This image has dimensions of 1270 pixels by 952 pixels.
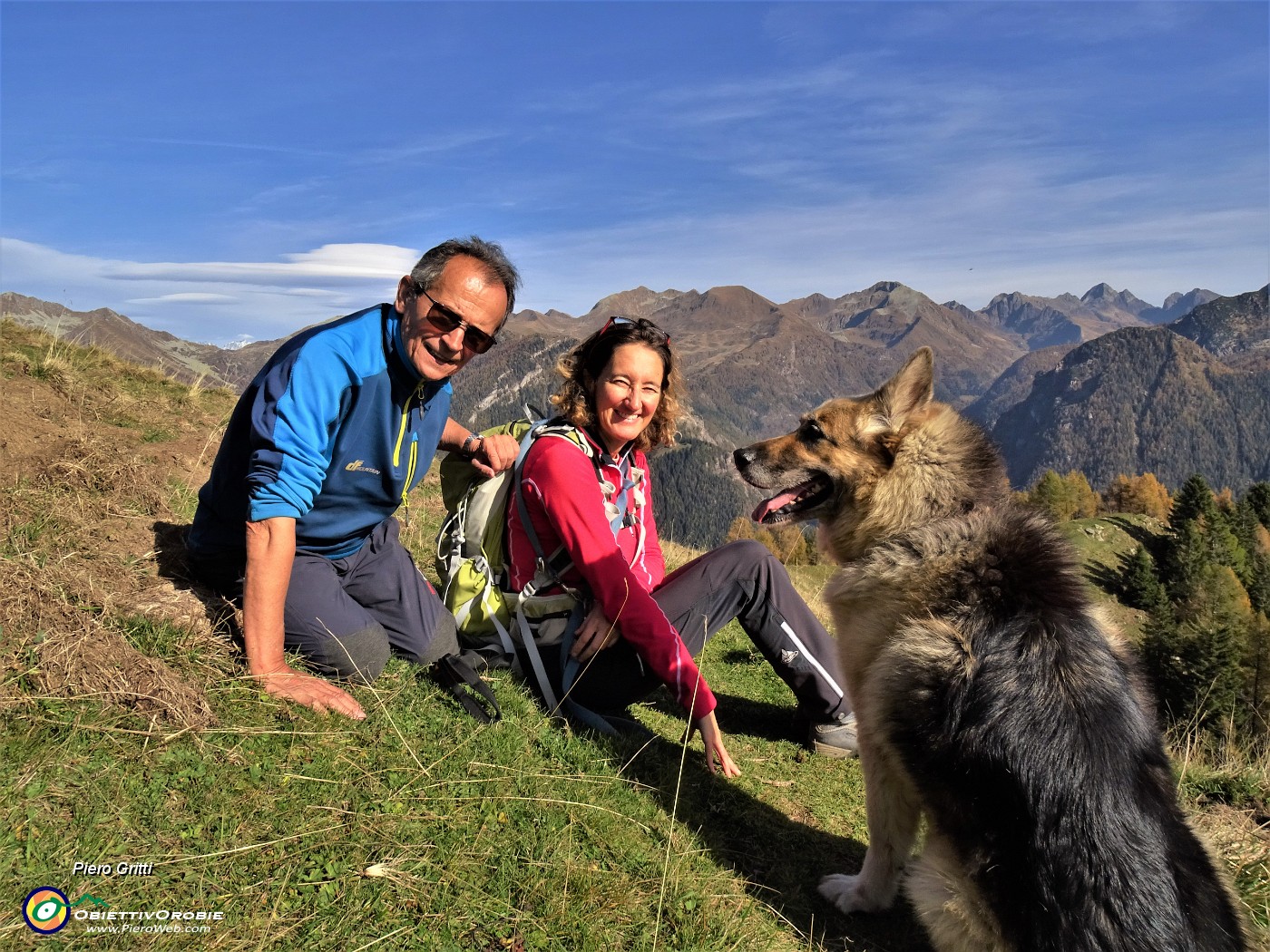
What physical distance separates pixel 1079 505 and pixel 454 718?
119 metres

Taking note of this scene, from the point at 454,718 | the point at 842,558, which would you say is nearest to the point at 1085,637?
the point at 842,558

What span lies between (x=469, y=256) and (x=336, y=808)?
3170mm

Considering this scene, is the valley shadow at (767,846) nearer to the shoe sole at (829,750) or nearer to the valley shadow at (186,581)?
the shoe sole at (829,750)

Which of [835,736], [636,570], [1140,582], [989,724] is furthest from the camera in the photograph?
[1140,582]

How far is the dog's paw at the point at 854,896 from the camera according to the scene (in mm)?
3918

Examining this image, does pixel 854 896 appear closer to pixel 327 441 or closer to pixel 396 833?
pixel 396 833

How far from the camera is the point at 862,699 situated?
396cm

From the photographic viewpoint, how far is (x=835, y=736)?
549 cm

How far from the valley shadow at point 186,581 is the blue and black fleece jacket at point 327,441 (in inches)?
10.8

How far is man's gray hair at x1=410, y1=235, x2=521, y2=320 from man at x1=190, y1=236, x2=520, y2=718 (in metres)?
0.01

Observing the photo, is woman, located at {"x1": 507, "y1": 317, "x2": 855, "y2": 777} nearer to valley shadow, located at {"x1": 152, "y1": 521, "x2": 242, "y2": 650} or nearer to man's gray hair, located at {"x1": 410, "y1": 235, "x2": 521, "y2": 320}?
man's gray hair, located at {"x1": 410, "y1": 235, "x2": 521, "y2": 320}

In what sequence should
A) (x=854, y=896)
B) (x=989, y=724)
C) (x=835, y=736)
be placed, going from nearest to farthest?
(x=989, y=724) → (x=854, y=896) → (x=835, y=736)

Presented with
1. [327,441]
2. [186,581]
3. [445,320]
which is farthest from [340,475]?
[186,581]

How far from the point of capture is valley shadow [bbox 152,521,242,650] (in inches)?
172
